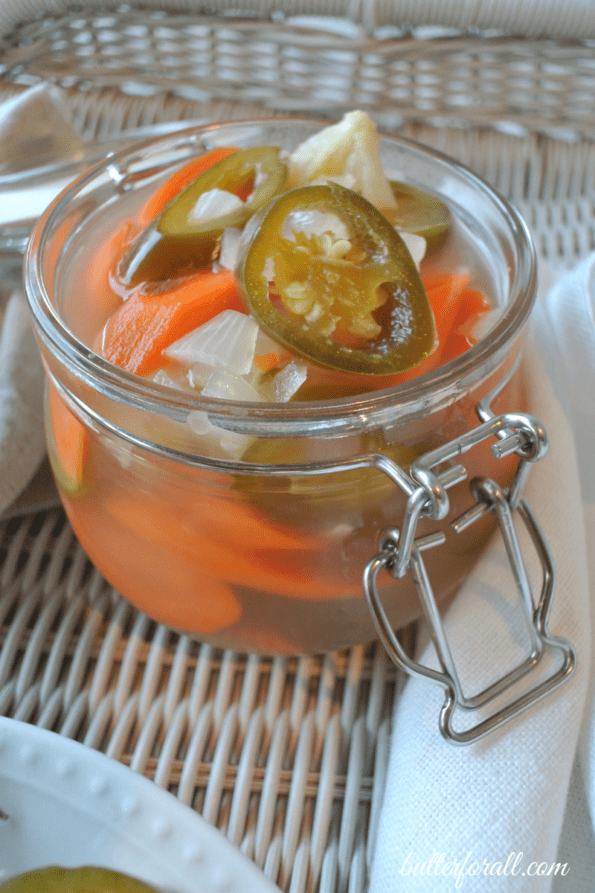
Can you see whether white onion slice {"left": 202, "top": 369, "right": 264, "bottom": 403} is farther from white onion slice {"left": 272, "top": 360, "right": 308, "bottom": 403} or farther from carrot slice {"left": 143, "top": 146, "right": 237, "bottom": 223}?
carrot slice {"left": 143, "top": 146, "right": 237, "bottom": 223}

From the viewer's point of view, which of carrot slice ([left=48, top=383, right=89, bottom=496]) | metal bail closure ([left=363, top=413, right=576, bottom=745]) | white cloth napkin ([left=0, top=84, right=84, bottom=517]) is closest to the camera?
metal bail closure ([left=363, top=413, right=576, bottom=745])

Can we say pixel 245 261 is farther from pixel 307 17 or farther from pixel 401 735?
pixel 307 17

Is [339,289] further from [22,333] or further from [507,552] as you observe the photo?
[22,333]

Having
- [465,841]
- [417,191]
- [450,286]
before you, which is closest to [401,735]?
[465,841]

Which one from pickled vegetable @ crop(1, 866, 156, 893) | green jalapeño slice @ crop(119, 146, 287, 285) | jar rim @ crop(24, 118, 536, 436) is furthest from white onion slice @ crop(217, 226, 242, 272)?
pickled vegetable @ crop(1, 866, 156, 893)

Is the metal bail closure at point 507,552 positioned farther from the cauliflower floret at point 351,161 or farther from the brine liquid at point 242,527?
the cauliflower floret at point 351,161

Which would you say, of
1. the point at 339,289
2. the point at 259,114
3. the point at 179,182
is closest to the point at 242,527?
the point at 339,289
